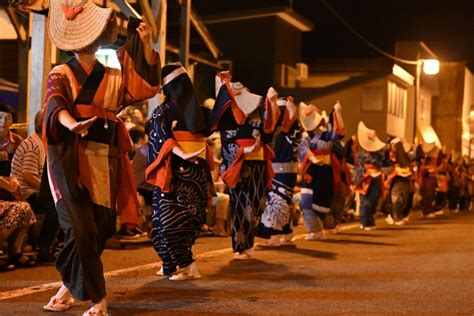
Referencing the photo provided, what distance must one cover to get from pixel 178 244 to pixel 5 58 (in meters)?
15.2

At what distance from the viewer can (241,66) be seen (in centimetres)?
3903

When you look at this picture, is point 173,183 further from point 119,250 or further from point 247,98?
point 119,250

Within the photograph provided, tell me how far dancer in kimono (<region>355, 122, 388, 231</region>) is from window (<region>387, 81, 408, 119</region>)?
20.2m

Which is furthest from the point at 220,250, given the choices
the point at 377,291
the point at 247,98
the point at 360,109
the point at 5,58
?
the point at 360,109

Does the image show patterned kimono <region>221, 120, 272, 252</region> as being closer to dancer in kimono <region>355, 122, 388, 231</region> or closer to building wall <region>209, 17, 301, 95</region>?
dancer in kimono <region>355, 122, 388, 231</region>

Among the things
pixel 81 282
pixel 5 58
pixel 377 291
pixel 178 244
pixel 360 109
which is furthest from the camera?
pixel 360 109

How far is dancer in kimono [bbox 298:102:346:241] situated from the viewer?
48.0 ft

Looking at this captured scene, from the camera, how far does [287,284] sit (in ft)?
27.5

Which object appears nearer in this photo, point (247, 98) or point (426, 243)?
point (247, 98)

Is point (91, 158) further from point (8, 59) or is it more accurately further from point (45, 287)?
point (8, 59)

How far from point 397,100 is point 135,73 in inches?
1380

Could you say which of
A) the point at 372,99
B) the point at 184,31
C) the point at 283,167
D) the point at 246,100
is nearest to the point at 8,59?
the point at 184,31

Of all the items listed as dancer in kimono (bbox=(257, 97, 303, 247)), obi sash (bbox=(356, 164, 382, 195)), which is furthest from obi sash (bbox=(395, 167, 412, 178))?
dancer in kimono (bbox=(257, 97, 303, 247))

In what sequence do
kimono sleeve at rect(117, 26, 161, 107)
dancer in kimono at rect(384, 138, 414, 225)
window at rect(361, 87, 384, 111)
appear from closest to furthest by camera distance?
kimono sleeve at rect(117, 26, 161, 107) < dancer in kimono at rect(384, 138, 414, 225) < window at rect(361, 87, 384, 111)
